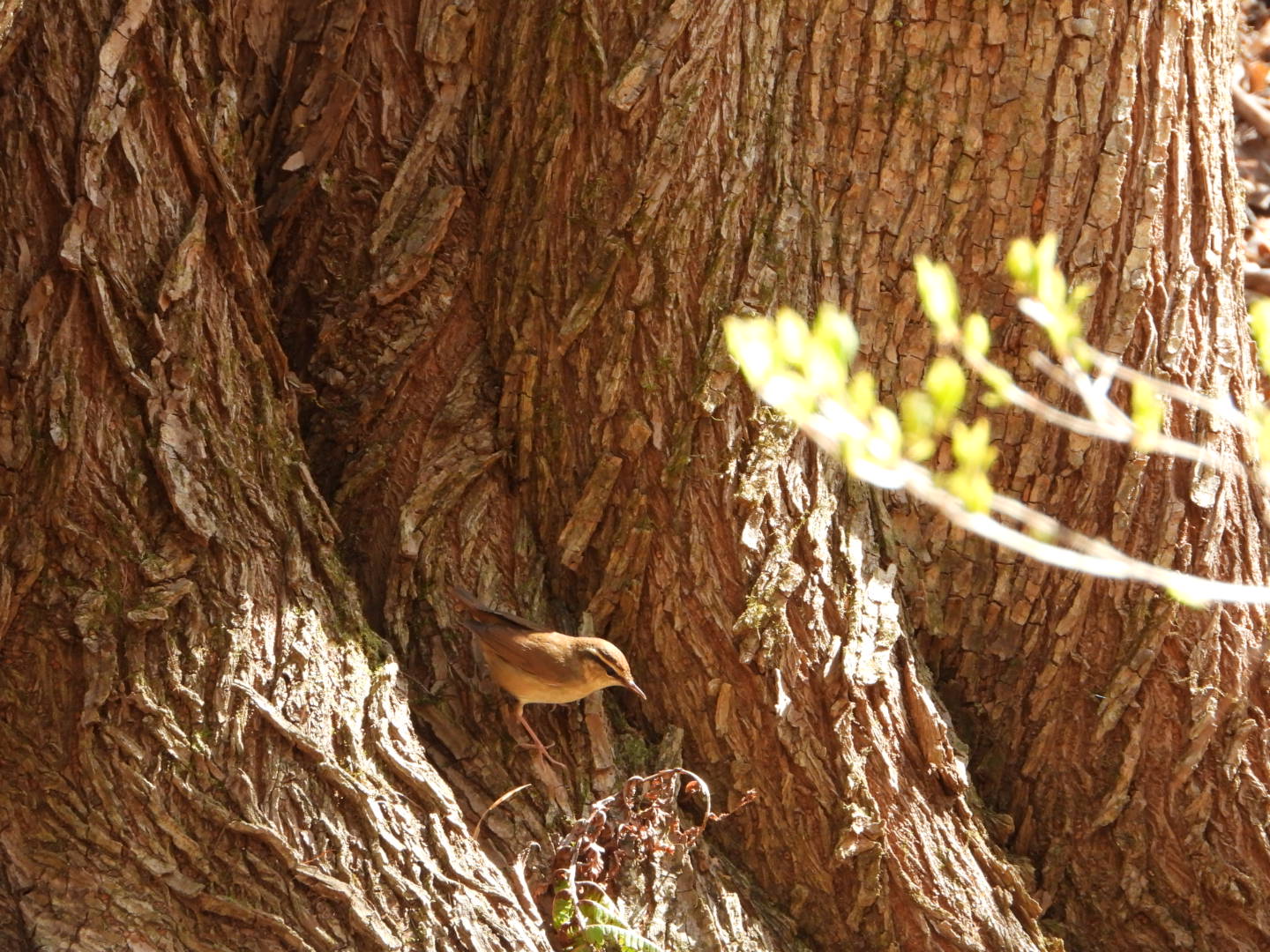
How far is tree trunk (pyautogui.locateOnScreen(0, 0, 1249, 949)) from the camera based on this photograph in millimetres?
3779

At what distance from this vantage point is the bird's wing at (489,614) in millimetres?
4059

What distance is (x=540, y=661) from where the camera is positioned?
3854 millimetres

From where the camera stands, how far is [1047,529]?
1479 millimetres

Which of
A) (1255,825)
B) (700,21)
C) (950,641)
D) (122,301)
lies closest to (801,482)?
(950,641)

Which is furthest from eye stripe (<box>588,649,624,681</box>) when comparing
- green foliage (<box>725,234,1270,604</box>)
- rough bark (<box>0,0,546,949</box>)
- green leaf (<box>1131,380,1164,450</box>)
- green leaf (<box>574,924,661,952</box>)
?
green leaf (<box>1131,380,1164,450</box>)

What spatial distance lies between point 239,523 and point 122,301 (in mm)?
739

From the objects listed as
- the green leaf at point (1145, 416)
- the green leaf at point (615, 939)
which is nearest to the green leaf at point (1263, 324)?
the green leaf at point (1145, 416)

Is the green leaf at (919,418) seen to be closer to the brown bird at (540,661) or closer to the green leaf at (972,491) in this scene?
the green leaf at (972,491)

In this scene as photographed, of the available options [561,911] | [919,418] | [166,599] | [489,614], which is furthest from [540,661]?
[919,418]

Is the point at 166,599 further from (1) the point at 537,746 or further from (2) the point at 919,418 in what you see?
(2) the point at 919,418

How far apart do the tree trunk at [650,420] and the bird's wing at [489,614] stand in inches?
3.2

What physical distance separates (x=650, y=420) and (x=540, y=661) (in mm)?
878

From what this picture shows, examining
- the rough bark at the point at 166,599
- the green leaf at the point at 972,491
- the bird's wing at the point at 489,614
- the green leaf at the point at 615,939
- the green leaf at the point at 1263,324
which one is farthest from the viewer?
the bird's wing at the point at 489,614

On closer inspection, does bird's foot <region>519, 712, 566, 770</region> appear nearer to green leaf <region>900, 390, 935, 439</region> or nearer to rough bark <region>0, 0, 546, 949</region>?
rough bark <region>0, 0, 546, 949</region>
